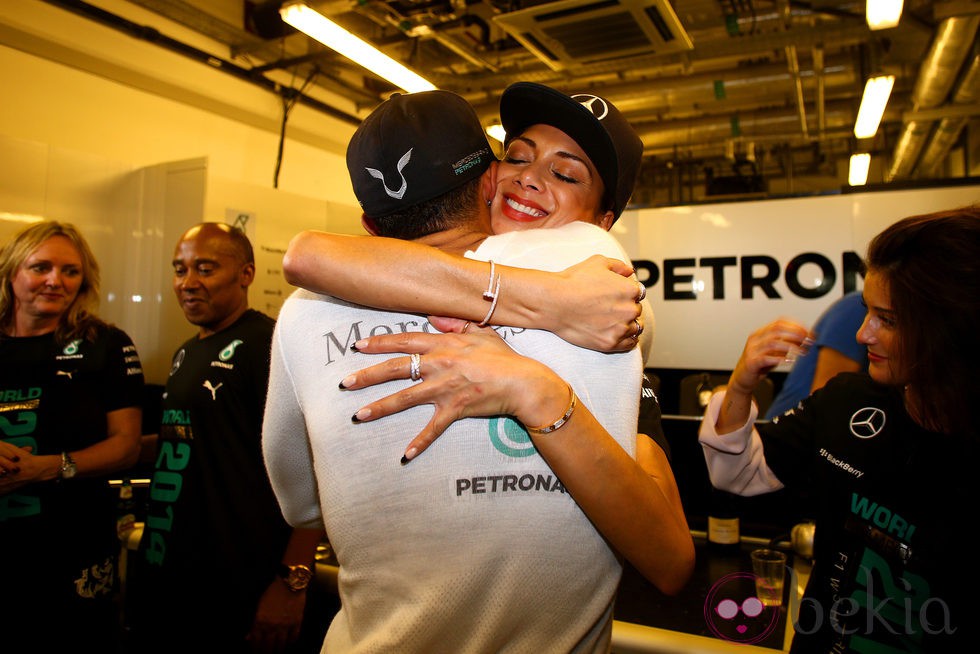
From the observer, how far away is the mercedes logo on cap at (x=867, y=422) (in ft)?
4.56

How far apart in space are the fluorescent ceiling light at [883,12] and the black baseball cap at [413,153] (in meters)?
3.31

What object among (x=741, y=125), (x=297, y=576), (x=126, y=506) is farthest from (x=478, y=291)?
(x=741, y=125)

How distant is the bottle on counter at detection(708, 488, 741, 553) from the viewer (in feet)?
7.31

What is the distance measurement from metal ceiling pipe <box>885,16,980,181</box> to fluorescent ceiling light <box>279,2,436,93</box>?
341cm

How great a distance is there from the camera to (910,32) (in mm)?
4852

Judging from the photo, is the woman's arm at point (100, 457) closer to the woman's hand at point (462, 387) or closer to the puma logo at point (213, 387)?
the puma logo at point (213, 387)

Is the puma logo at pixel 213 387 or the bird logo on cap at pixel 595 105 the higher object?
the bird logo on cap at pixel 595 105

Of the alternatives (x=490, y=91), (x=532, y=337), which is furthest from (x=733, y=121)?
(x=532, y=337)

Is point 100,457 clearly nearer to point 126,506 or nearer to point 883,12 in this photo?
point 126,506

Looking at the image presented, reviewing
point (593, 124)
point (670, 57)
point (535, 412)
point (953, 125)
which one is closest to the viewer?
point (535, 412)

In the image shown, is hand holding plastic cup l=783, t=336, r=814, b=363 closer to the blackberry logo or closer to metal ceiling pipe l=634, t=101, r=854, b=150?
the blackberry logo

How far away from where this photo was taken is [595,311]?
86cm

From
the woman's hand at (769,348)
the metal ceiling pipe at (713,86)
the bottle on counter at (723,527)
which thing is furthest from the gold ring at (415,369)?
the metal ceiling pipe at (713,86)

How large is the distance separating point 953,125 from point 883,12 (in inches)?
147
